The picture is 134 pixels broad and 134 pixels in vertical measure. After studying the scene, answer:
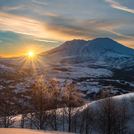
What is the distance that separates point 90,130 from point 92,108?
2544 centimetres

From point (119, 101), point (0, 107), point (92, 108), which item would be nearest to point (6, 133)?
point (0, 107)

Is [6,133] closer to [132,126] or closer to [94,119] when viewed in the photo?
Answer: [94,119]

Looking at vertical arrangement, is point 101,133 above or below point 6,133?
below

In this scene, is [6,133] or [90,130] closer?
[6,133]

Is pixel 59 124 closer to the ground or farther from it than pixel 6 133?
closer to the ground

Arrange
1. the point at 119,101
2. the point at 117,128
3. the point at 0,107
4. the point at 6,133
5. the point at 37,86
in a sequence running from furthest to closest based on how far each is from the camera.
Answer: the point at 119,101
the point at 0,107
the point at 117,128
the point at 37,86
the point at 6,133

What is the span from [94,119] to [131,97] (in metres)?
43.5

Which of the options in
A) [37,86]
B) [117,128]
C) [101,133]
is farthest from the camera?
[101,133]

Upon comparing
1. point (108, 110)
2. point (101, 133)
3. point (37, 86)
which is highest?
point (37, 86)

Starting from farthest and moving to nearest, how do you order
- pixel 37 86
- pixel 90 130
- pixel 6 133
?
pixel 90 130
pixel 37 86
pixel 6 133

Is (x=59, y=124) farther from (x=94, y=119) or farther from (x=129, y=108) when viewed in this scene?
(x=129, y=108)

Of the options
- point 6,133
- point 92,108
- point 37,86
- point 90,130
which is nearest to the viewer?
point 6,133

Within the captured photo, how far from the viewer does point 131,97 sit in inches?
5871

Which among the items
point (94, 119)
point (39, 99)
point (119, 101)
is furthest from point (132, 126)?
point (39, 99)
